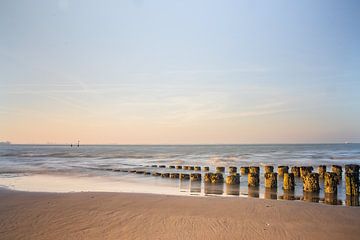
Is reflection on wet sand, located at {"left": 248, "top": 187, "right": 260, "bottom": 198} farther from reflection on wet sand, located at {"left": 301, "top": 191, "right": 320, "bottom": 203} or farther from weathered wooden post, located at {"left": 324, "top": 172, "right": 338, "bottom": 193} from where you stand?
weathered wooden post, located at {"left": 324, "top": 172, "right": 338, "bottom": 193}

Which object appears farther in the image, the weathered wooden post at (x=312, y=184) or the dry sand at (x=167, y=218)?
the weathered wooden post at (x=312, y=184)

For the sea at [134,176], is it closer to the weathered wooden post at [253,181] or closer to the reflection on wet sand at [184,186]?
the reflection on wet sand at [184,186]

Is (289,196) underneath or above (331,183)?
underneath

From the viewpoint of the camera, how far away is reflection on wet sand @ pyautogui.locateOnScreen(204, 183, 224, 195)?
1347 cm

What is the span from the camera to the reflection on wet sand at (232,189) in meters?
13.2

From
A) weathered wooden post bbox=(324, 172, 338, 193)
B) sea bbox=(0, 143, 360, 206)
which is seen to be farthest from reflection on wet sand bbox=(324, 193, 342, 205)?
weathered wooden post bbox=(324, 172, 338, 193)

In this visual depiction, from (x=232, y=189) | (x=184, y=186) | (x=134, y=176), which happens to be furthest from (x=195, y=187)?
(x=134, y=176)

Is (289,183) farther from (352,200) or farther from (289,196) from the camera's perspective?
(352,200)

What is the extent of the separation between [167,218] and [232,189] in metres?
7.21

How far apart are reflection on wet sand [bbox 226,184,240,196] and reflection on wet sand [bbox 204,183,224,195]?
268mm

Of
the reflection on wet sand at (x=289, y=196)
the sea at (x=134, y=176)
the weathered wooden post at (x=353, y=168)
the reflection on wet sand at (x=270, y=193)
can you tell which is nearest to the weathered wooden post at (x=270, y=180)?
the sea at (x=134, y=176)

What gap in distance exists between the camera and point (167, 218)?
25.2 ft

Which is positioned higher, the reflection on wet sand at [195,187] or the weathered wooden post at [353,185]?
the weathered wooden post at [353,185]

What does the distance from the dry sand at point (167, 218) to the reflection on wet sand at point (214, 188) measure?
9.92 feet
